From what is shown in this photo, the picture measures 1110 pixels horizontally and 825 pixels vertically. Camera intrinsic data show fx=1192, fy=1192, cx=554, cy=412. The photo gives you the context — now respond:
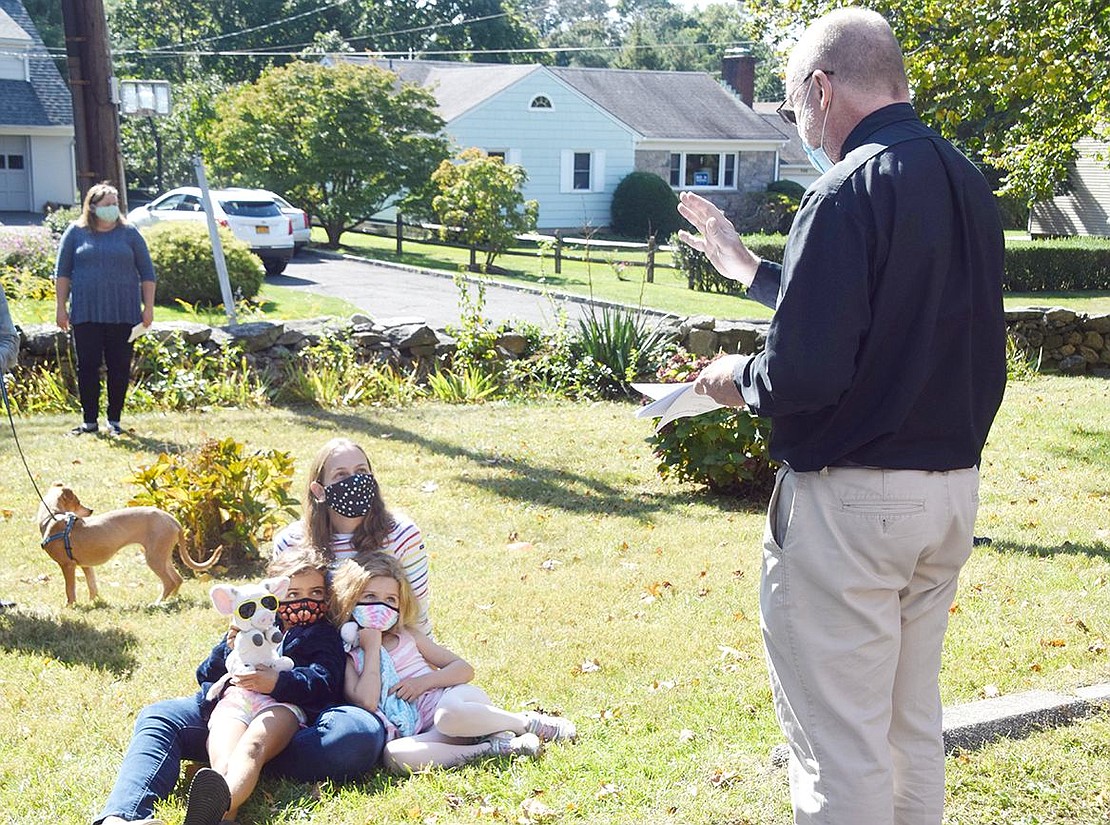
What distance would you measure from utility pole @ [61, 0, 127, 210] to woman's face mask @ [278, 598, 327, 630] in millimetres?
7292

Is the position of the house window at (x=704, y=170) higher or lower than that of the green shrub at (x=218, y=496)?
higher

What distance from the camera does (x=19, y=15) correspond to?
131 ft

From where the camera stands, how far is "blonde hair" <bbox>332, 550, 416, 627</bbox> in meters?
3.89

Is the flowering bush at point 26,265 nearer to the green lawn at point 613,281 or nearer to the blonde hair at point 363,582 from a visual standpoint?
the green lawn at point 613,281

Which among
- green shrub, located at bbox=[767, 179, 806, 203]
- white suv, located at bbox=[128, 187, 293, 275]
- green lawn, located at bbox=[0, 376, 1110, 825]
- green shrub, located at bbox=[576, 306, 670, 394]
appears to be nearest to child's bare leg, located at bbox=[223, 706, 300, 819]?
green lawn, located at bbox=[0, 376, 1110, 825]

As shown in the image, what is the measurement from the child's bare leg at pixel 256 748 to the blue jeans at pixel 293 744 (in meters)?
0.06

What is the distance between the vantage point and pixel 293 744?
3666 millimetres

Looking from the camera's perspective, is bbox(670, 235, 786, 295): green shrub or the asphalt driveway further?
bbox(670, 235, 786, 295): green shrub

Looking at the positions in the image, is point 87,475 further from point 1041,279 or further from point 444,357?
point 1041,279

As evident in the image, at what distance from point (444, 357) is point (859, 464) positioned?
9800 millimetres

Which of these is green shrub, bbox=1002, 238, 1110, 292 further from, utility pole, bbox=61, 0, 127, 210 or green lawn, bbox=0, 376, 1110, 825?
utility pole, bbox=61, 0, 127, 210

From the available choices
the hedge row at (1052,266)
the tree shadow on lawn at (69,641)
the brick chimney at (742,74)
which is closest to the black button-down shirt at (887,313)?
the tree shadow on lawn at (69,641)

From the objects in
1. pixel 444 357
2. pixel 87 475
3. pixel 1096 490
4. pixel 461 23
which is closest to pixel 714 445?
pixel 1096 490

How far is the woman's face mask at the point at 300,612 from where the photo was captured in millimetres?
3927
